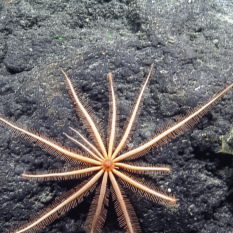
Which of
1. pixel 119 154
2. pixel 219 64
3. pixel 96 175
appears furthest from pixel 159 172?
pixel 219 64

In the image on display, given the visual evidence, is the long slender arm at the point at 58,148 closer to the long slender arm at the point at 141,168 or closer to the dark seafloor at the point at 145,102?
the dark seafloor at the point at 145,102

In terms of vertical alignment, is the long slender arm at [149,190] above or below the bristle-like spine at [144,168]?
below

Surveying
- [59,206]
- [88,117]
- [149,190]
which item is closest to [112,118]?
[88,117]

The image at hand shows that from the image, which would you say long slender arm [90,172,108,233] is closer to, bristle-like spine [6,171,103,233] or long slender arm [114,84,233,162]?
bristle-like spine [6,171,103,233]

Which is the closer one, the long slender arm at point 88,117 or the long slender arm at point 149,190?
the long slender arm at point 149,190

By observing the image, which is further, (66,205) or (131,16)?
(131,16)

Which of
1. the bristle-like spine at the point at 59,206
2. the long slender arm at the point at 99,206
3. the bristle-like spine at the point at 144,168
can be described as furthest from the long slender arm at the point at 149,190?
the bristle-like spine at the point at 59,206

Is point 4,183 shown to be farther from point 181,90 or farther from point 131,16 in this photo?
point 131,16
